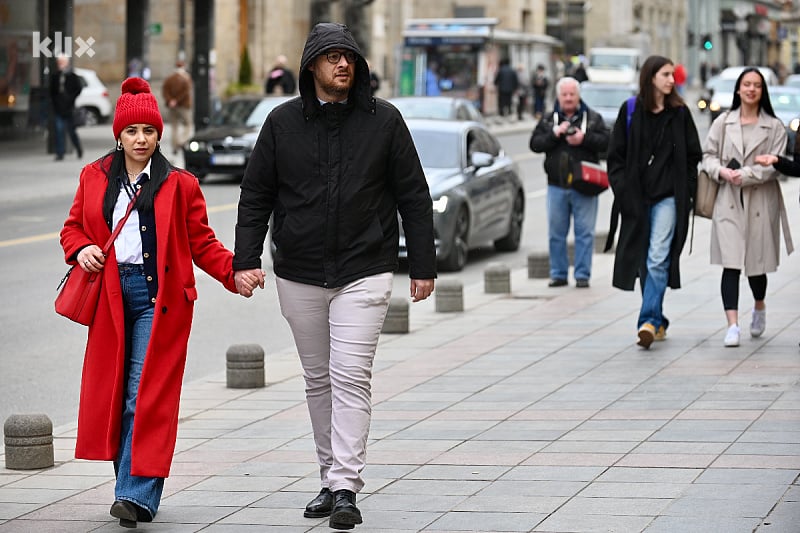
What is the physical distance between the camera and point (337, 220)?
6223mm

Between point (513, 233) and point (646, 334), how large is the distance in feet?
26.5

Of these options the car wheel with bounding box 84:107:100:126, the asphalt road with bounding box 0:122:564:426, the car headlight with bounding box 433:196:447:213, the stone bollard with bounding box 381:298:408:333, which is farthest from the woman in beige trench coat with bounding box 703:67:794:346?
the car wheel with bounding box 84:107:100:126

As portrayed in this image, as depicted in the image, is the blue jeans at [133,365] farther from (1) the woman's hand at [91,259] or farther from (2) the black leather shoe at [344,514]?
(2) the black leather shoe at [344,514]

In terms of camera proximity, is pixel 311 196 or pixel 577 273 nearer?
pixel 311 196

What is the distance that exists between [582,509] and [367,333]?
1.03m

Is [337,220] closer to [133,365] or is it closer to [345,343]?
[345,343]

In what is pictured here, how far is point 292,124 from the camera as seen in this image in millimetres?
6293

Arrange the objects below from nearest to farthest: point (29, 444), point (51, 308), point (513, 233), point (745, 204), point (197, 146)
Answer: point (29, 444) < point (745, 204) < point (51, 308) < point (513, 233) < point (197, 146)

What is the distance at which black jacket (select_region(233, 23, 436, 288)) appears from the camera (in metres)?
6.23

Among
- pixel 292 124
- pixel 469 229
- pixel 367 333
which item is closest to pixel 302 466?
pixel 367 333

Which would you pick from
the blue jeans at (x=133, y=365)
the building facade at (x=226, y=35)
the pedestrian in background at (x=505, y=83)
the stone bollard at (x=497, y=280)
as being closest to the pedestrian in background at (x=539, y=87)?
the building facade at (x=226, y=35)

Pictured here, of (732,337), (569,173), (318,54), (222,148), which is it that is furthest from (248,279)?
(222,148)

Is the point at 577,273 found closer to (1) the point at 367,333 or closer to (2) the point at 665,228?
(2) the point at 665,228

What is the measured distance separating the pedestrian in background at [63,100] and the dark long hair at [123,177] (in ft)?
81.1
